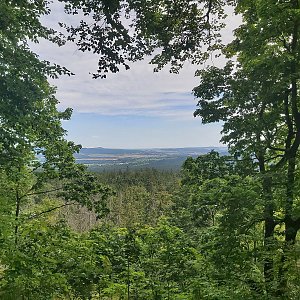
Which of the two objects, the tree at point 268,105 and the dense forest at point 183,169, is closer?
the dense forest at point 183,169

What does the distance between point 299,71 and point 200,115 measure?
346 cm

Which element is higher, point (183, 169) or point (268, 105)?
point (268, 105)

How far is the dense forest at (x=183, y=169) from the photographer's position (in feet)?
13.1

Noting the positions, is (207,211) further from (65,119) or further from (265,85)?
(65,119)

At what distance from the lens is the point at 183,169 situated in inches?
351

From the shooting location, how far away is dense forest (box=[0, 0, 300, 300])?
13.1 ft

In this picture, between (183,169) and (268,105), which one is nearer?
(268,105)

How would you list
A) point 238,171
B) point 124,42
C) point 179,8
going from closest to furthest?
point 124,42
point 179,8
point 238,171

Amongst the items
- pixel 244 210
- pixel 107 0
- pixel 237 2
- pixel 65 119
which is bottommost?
pixel 244 210

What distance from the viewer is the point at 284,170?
5996mm

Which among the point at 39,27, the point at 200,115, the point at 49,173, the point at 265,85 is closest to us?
the point at 39,27

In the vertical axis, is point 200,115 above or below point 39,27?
below

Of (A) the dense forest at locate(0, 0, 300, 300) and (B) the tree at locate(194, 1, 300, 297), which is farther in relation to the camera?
(B) the tree at locate(194, 1, 300, 297)

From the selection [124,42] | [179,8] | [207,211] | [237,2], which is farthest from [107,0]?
[207,211]
